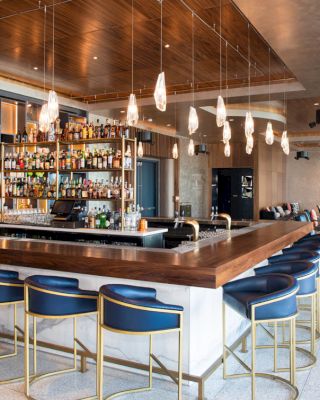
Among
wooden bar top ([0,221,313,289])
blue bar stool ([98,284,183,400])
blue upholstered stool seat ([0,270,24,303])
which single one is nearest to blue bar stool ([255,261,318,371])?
wooden bar top ([0,221,313,289])

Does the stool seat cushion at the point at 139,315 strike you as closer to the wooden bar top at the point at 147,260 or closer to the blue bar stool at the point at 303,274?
the wooden bar top at the point at 147,260

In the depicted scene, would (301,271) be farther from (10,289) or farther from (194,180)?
(194,180)

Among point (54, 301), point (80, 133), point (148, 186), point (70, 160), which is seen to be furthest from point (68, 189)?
point (148, 186)

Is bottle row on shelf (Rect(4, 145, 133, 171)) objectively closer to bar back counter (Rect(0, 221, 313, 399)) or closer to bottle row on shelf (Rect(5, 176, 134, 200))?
bottle row on shelf (Rect(5, 176, 134, 200))

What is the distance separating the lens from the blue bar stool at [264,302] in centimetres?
275

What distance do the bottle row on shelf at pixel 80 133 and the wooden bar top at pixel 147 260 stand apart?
7.36 ft

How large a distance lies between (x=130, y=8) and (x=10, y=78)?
357cm

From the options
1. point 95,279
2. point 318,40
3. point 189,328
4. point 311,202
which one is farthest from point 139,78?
point 311,202

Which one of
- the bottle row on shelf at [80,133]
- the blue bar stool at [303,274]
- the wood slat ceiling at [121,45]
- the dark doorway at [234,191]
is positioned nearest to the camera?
the blue bar stool at [303,274]

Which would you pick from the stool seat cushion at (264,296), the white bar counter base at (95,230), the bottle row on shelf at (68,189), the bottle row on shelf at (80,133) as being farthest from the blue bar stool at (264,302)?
the bottle row on shelf at (80,133)

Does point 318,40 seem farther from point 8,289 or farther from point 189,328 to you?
point 8,289

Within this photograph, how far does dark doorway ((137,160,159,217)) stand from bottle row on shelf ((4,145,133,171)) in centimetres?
529

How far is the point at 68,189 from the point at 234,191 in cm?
989

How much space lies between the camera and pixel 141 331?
2.52 m
